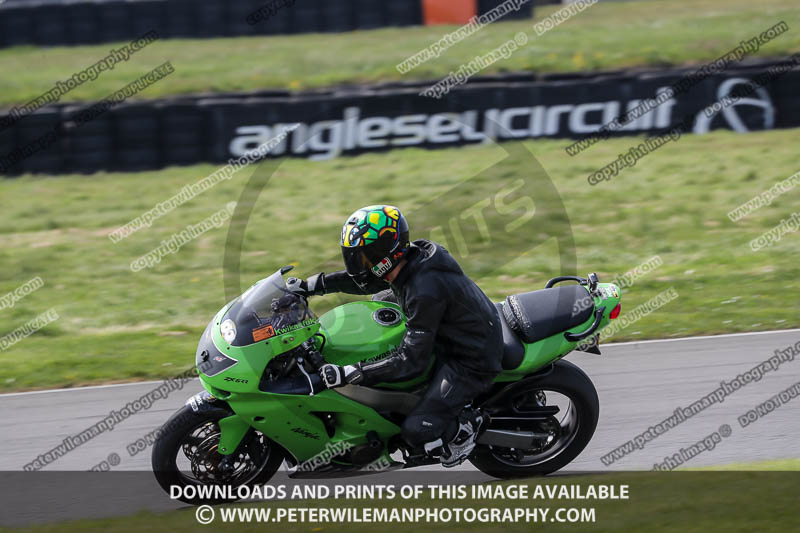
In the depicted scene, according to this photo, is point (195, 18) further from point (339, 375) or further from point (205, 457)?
point (339, 375)

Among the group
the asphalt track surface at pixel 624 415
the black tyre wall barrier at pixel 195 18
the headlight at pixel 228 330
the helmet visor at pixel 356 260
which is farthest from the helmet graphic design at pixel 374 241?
the black tyre wall barrier at pixel 195 18

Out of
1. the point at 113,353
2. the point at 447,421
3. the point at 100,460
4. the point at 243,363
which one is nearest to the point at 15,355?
the point at 113,353

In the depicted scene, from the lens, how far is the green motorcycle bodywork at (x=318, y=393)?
19.2 ft

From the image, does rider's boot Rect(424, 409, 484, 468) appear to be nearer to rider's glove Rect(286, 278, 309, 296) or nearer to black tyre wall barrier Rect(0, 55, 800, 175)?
rider's glove Rect(286, 278, 309, 296)

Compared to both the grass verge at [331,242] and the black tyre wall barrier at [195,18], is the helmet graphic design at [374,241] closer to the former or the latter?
the grass verge at [331,242]

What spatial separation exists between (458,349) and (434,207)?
8585 mm

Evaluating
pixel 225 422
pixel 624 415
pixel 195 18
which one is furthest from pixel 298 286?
pixel 195 18

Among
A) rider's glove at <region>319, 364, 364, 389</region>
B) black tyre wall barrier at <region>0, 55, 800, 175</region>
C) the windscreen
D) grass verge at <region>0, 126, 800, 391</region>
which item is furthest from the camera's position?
black tyre wall barrier at <region>0, 55, 800, 175</region>

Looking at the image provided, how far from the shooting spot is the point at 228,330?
19.5 ft

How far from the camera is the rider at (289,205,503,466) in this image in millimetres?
5812

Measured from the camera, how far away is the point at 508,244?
1341cm

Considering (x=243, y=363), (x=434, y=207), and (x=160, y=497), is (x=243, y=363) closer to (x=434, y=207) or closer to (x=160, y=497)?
(x=160, y=497)

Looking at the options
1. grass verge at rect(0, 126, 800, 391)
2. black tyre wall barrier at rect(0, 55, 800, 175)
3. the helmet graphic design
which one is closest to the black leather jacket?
the helmet graphic design

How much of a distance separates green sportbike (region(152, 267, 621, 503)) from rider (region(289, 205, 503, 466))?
17cm
